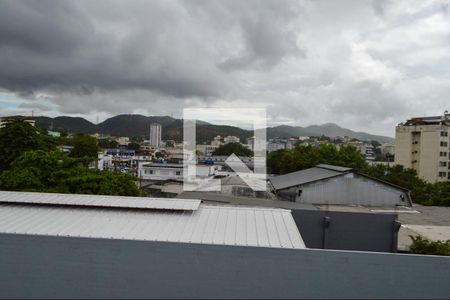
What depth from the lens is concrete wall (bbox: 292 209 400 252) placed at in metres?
6.17

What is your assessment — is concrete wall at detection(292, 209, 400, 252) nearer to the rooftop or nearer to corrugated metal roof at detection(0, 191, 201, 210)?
corrugated metal roof at detection(0, 191, 201, 210)

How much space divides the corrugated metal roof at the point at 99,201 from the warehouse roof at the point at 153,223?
0.04 m

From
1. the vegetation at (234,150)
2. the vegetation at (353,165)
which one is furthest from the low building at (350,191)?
the vegetation at (353,165)

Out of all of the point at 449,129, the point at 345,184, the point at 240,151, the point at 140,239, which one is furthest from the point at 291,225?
the point at 449,129

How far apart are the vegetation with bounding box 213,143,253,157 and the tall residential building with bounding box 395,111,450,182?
2190 centimetres

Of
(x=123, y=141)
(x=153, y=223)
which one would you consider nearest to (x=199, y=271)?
(x=153, y=223)

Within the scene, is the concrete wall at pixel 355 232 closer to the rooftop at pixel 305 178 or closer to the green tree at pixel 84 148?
the rooftop at pixel 305 178

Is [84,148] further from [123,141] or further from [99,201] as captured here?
[123,141]

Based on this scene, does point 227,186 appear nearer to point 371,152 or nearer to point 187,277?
point 187,277

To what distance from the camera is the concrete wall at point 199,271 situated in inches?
146

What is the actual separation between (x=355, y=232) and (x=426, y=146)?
32.0 metres

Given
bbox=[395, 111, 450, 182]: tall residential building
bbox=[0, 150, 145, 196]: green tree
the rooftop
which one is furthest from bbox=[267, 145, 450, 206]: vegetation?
bbox=[0, 150, 145, 196]: green tree

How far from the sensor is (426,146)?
3231cm

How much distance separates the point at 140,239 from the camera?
12.8ft
